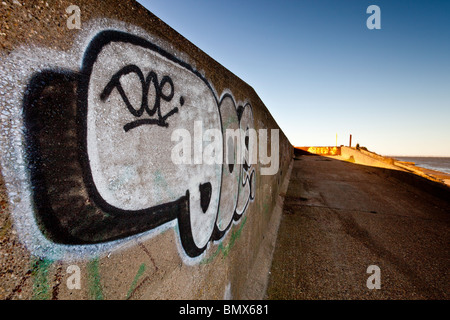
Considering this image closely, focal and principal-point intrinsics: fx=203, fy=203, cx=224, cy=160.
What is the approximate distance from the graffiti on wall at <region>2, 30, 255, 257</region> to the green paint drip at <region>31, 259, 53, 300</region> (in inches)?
2.8

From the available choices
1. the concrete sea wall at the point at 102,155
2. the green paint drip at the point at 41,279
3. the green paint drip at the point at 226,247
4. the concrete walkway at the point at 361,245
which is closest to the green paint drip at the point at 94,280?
the concrete sea wall at the point at 102,155

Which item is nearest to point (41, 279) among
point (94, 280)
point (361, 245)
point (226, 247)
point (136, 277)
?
point (94, 280)

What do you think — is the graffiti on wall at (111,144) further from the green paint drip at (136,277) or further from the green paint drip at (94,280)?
the green paint drip at (136,277)

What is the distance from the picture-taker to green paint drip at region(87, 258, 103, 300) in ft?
2.81

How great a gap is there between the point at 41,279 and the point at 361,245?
15.3 ft

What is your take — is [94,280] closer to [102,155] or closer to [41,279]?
[41,279]

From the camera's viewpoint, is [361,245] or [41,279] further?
[361,245]

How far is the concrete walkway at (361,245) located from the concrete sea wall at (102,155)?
1.98 m

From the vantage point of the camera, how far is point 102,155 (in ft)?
3.01

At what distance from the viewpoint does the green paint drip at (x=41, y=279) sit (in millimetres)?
696

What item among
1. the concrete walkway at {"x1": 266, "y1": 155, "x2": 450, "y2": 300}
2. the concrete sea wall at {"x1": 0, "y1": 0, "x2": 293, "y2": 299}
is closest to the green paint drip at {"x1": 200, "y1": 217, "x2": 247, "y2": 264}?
the concrete sea wall at {"x1": 0, "y1": 0, "x2": 293, "y2": 299}
